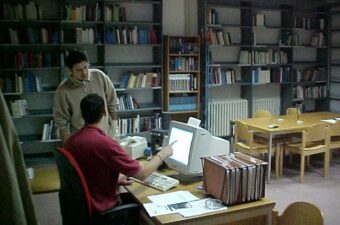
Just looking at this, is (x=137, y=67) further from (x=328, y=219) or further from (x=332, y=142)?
(x=328, y=219)

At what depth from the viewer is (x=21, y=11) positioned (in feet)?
16.2

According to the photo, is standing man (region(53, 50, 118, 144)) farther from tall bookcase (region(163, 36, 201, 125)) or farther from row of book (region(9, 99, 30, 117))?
tall bookcase (region(163, 36, 201, 125))

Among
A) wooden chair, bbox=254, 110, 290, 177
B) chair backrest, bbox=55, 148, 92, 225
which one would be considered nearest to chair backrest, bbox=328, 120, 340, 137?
wooden chair, bbox=254, 110, 290, 177

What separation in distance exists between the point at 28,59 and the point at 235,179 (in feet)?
13.1

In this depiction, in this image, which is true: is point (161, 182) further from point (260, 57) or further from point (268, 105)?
point (268, 105)

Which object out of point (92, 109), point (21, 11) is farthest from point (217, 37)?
point (92, 109)

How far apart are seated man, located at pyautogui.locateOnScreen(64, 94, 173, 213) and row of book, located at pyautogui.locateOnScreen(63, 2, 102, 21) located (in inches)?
137

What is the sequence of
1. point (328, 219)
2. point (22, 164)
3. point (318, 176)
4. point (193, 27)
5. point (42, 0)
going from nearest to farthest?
point (22, 164), point (328, 219), point (318, 176), point (42, 0), point (193, 27)

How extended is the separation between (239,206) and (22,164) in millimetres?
1474

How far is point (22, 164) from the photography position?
0.74 metres

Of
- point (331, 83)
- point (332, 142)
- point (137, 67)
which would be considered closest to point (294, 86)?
point (331, 83)

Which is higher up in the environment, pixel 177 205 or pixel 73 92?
pixel 73 92

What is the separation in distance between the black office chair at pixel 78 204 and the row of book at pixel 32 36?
3468mm

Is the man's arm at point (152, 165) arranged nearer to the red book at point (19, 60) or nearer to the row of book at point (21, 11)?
the red book at point (19, 60)
